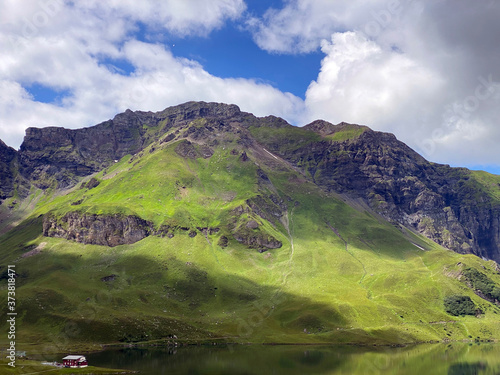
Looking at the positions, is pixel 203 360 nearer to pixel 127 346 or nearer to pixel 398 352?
pixel 127 346

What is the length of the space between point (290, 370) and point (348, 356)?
53.3 m

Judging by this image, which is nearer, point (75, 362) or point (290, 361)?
point (75, 362)

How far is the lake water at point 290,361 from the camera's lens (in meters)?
137

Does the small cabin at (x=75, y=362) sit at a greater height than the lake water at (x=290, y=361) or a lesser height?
greater

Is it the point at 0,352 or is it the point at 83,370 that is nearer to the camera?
the point at 83,370

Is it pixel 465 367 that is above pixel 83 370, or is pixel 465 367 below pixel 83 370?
below

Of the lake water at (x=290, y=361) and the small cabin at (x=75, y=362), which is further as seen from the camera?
the lake water at (x=290, y=361)

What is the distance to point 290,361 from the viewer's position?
513ft

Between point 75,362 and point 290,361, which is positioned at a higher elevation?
point 75,362

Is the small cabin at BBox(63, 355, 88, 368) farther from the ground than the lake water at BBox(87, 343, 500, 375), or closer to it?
farther from the ground

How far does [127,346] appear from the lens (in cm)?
19612

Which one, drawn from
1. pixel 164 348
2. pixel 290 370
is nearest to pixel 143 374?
pixel 290 370

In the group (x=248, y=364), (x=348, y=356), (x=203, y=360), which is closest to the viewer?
(x=248, y=364)

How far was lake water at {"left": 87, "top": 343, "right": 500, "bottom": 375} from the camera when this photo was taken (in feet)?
448
